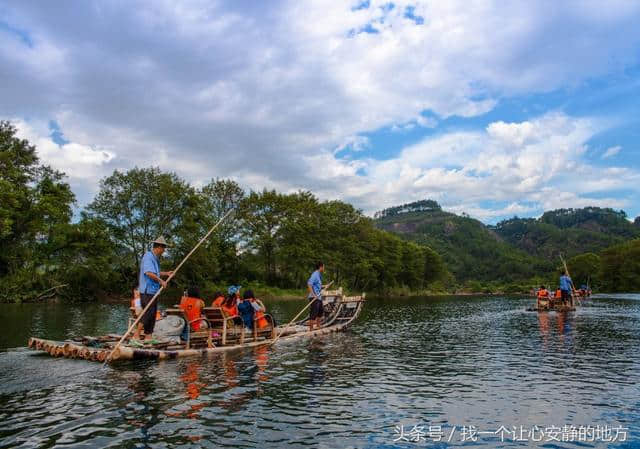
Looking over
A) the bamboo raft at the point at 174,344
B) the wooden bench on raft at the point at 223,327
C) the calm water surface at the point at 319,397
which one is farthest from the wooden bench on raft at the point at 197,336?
the calm water surface at the point at 319,397

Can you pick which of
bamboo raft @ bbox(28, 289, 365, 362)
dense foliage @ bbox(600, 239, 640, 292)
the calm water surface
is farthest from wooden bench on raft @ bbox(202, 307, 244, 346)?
dense foliage @ bbox(600, 239, 640, 292)

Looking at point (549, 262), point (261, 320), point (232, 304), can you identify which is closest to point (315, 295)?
point (261, 320)

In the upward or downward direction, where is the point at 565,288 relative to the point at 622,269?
downward

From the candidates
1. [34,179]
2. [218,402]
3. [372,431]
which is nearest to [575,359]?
[372,431]

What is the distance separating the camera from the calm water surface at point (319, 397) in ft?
25.7

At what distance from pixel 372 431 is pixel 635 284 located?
123438mm

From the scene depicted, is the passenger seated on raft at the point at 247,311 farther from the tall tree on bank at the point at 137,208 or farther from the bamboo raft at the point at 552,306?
the tall tree on bank at the point at 137,208

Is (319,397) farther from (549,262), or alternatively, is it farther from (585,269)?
(549,262)

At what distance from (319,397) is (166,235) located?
175 feet

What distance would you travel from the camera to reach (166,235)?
196 ft

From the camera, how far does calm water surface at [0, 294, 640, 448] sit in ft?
25.7

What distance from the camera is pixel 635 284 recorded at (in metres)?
107

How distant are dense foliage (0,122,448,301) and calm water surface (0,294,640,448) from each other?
28.7 m

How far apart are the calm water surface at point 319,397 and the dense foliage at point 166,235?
28.7 metres
